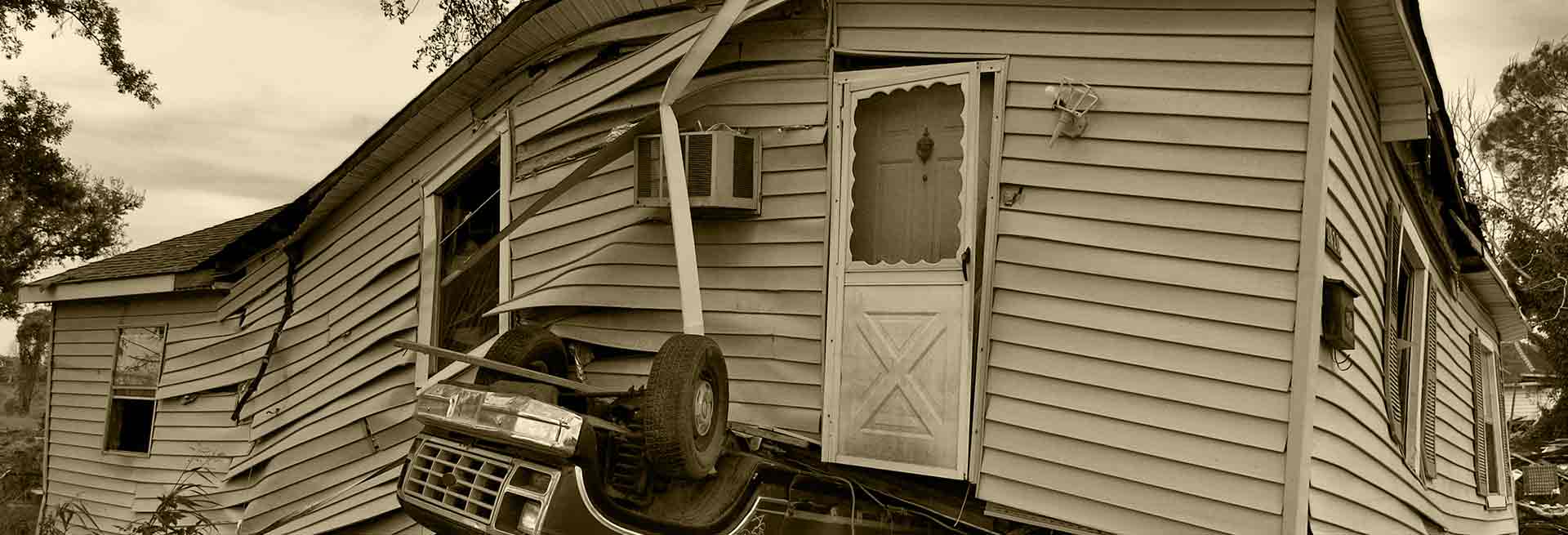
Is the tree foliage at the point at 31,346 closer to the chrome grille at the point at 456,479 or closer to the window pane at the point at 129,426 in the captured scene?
the window pane at the point at 129,426

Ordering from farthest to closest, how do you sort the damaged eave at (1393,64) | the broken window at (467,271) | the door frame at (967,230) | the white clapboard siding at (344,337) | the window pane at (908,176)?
the broken window at (467,271)
the white clapboard siding at (344,337)
the window pane at (908,176)
the door frame at (967,230)
the damaged eave at (1393,64)

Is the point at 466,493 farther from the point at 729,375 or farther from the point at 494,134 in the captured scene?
the point at 494,134

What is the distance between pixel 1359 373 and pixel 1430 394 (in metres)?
3.00

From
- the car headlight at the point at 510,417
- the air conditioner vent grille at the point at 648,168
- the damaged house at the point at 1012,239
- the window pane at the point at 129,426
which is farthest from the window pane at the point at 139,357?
the car headlight at the point at 510,417

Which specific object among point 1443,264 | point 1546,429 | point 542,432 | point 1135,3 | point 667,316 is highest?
point 1135,3

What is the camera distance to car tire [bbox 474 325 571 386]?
586cm

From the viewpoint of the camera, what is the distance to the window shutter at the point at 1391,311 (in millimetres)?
6824

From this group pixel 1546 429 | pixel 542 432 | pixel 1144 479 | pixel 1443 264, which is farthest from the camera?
pixel 1546 429

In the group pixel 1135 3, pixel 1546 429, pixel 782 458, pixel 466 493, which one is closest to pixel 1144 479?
pixel 782 458

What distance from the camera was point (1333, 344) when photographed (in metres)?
5.45

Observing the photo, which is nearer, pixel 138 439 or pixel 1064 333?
pixel 1064 333

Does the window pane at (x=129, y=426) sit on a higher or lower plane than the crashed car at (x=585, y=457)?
lower

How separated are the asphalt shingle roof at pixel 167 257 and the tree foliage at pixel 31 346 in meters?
25.6

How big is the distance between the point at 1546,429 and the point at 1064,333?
24912 mm
